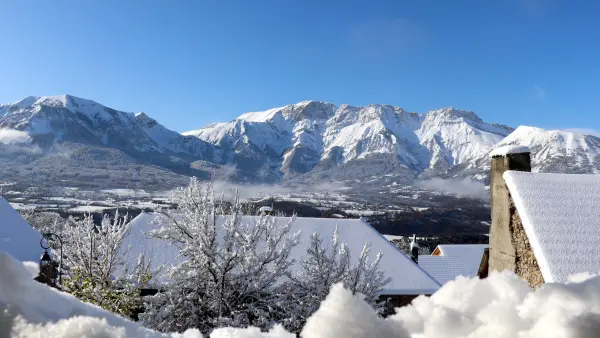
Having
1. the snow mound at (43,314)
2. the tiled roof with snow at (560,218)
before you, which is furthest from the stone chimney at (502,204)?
the snow mound at (43,314)

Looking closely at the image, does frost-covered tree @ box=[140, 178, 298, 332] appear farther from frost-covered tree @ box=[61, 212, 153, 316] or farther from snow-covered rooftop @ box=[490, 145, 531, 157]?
snow-covered rooftop @ box=[490, 145, 531, 157]

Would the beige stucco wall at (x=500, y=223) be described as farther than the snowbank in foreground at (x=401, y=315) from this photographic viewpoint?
Yes

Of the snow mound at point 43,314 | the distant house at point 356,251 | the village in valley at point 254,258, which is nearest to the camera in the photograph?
the snow mound at point 43,314

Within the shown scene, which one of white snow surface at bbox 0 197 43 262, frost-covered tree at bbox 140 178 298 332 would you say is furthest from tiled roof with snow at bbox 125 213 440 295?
frost-covered tree at bbox 140 178 298 332

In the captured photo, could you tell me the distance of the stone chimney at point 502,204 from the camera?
300 inches

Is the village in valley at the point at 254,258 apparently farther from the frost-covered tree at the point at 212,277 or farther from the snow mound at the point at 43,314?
the snow mound at the point at 43,314

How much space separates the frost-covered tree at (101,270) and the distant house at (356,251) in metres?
4.45

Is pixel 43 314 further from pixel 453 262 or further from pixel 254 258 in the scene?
pixel 453 262

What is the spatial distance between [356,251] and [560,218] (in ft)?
56.6

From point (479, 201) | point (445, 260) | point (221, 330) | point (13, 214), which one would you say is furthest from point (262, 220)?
point (479, 201)

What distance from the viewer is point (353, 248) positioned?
77.7 feet

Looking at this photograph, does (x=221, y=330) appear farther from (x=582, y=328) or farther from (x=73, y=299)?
(x=582, y=328)

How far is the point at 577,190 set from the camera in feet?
23.8

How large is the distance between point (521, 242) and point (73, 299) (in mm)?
7470
